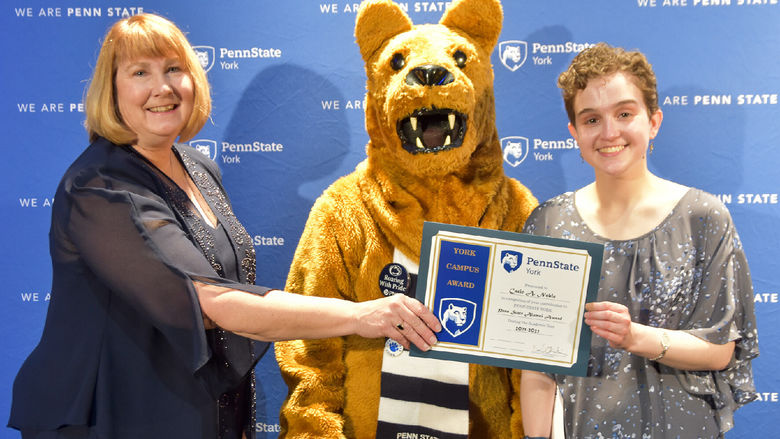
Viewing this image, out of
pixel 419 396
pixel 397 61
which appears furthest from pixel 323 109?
pixel 419 396

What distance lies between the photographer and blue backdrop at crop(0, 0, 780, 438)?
2225mm

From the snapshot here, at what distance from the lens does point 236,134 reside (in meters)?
2.36

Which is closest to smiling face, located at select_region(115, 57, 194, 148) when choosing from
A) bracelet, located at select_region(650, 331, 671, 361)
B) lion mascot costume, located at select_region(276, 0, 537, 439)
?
lion mascot costume, located at select_region(276, 0, 537, 439)

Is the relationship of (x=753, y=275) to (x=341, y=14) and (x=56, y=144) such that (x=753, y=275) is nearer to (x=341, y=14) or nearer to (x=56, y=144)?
(x=341, y=14)

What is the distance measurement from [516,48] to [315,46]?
0.74m

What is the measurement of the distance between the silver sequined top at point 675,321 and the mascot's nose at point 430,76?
1.98 feet

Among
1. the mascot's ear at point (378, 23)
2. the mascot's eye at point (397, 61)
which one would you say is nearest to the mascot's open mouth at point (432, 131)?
the mascot's eye at point (397, 61)

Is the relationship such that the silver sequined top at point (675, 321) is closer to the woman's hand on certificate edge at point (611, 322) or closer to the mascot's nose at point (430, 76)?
the woman's hand on certificate edge at point (611, 322)

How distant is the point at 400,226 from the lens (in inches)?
68.9

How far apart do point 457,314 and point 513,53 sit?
4.00ft

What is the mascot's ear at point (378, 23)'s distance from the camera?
1832 mm

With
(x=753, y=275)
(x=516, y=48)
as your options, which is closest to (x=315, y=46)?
(x=516, y=48)

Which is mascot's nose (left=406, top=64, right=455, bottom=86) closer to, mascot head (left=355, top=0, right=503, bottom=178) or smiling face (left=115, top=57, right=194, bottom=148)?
mascot head (left=355, top=0, right=503, bottom=178)
